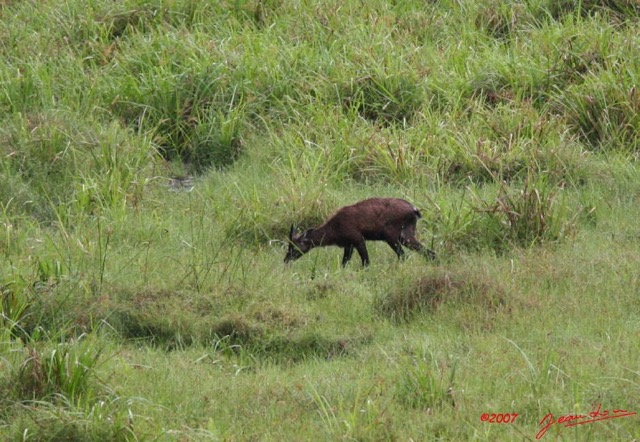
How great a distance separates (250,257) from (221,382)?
8.21ft

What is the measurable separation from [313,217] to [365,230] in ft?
3.02

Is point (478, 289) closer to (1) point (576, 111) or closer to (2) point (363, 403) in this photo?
(2) point (363, 403)

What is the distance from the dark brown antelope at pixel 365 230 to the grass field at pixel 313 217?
0.54 ft

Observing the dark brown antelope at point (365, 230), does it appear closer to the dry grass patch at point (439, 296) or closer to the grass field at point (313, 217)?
the grass field at point (313, 217)

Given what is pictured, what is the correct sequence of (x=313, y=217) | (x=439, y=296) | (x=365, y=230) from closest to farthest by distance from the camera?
(x=439, y=296), (x=365, y=230), (x=313, y=217)

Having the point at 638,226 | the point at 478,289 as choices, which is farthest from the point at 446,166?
the point at 478,289

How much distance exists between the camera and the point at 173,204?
11.2 metres

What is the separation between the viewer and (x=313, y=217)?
10.6m
